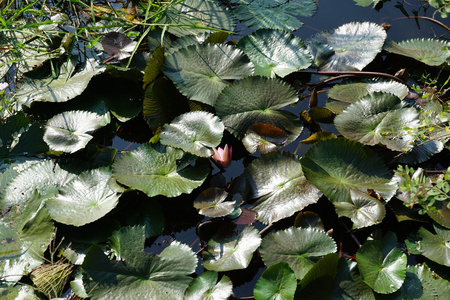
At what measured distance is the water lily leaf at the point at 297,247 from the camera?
177 centimetres

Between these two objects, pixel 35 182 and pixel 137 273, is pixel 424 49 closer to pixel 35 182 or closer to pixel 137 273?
pixel 137 273

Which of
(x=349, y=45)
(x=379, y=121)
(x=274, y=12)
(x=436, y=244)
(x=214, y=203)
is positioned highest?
(x=274, y=12)

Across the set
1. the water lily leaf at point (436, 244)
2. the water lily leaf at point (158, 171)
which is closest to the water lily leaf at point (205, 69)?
the water lily leaf at point (158, 171)

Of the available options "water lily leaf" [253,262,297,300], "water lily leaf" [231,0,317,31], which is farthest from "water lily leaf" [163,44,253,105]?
"water lily leaf" [253,262,297,300]

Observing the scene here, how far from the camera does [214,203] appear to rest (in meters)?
1.97

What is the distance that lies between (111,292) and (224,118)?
40.3 inches

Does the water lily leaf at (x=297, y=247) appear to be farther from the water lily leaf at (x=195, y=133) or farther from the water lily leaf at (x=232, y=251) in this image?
the water lily leaf at (x=195, y=133)

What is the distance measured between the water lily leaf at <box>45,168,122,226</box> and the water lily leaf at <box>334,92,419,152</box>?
46.0 inches

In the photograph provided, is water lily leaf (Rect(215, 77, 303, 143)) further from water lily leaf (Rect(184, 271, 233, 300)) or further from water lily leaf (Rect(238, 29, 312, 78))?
water lily leaf (Rect(184, 271, 233, 300))

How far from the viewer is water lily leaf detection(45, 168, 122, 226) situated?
1.91m

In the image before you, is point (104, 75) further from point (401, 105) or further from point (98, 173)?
point (401, 105)

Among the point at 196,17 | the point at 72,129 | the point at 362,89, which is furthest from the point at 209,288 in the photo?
the point at 196,17

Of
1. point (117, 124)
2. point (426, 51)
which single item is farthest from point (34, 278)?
point (426, 51)

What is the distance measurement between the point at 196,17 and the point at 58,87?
1.07 meters
